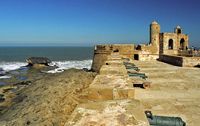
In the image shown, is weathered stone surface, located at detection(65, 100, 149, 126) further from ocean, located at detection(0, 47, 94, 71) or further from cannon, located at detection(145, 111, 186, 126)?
ocean, located at detection(0, 47, 94, 71)

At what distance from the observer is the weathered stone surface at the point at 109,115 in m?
2.14

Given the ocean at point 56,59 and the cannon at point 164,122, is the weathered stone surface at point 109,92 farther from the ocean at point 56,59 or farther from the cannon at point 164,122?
the ocean at point 56,59

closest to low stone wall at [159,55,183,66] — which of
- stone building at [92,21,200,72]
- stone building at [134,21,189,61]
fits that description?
stone building at [92,21,200,72]

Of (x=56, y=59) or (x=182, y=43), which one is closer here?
(x=182, y=43)

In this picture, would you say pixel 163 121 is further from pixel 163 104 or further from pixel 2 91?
pixel 2 91

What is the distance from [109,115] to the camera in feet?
7.57

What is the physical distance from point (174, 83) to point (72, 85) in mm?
12937

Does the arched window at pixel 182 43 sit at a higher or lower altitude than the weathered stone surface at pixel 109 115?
higher

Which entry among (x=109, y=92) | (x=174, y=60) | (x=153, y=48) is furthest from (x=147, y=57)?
(x=109, y=92)

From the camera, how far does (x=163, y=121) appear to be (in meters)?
3.57

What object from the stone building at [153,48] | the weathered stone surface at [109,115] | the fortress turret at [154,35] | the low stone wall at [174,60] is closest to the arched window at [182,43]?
the stone building at [153,48]

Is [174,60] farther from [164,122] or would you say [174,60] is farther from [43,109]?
[164,122]

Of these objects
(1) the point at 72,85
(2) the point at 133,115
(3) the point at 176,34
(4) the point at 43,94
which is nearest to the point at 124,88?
(2) the point at 133,115

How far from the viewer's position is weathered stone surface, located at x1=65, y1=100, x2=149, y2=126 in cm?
214
